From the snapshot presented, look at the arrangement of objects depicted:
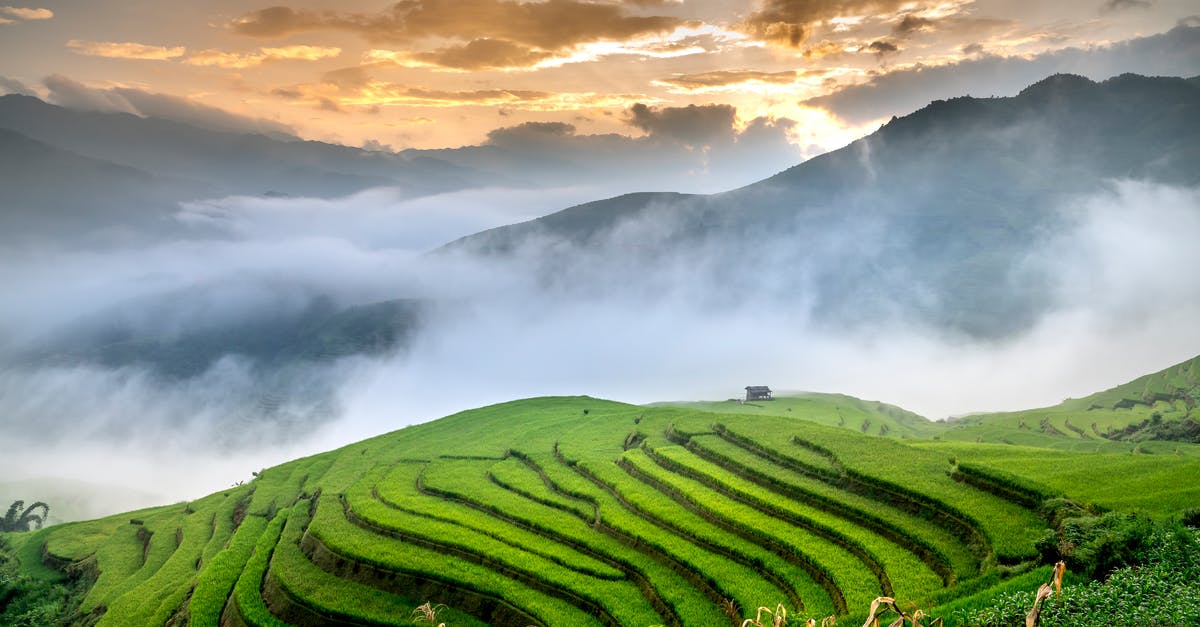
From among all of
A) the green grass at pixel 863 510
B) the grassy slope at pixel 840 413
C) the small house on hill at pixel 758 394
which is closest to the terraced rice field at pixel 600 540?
the green grass at pixel 863 510

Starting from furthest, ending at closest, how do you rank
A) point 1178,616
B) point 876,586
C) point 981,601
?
point 876,586 < point 981,601 < point 1178,616

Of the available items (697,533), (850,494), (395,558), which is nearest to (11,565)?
(395,558)

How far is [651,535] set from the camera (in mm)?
29844

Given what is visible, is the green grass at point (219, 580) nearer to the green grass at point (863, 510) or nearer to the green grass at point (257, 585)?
the green grass at point (257, 585)

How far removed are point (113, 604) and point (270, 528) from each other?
7510mm

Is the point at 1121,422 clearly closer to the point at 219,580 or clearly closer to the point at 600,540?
the point at 600,540

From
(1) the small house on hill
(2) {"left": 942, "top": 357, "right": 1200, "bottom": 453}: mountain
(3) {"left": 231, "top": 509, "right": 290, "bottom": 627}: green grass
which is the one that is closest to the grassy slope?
(1) the small house on hill

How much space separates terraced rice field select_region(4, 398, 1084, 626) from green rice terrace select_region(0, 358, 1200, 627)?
→ 0.11m

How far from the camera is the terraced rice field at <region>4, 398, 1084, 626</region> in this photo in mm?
24594

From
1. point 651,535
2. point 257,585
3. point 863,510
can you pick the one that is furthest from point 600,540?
point 257,585

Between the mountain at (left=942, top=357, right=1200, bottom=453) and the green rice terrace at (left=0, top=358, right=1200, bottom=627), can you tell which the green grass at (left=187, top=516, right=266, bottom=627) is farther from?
the mountain at (left=942, top=357, right=1200, bottom=453)

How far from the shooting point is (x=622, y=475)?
39.4 meters

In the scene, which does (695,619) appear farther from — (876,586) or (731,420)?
(731,420)

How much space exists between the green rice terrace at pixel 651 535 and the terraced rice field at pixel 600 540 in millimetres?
112
